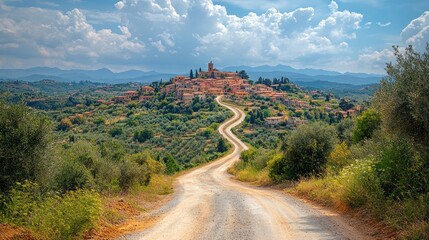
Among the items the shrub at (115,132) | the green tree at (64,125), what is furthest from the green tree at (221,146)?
the green tree at (64,125)

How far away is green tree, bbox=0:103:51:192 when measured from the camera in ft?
33.4

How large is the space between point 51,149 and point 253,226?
655cm

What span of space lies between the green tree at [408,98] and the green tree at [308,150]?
11426 millimetres

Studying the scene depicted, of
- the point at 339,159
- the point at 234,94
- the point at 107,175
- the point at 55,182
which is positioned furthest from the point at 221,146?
the point at 234,94

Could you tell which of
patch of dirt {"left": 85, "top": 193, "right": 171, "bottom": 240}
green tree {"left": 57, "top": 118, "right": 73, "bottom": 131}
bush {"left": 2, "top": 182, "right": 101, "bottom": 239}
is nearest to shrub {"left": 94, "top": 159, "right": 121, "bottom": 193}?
patch of dirt {"left": 85, "top": 193, "right": 171, "bottom": 240}

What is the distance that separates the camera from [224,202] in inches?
607

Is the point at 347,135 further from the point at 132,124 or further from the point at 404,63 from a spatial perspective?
the point at 132,124

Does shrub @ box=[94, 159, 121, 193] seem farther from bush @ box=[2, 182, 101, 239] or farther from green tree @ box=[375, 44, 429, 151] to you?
green tree @ box=[375, 44, 429, 151]

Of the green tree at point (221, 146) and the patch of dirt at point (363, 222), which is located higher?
the patch of dirt at point (363, 222)

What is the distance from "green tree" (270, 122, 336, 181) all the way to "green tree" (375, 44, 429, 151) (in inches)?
450

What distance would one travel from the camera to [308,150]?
865 inches

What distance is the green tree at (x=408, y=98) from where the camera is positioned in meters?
8.48

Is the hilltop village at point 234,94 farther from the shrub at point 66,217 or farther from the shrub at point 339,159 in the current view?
the shrub at point 66,217

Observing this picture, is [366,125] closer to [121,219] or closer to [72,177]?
[121,219]
